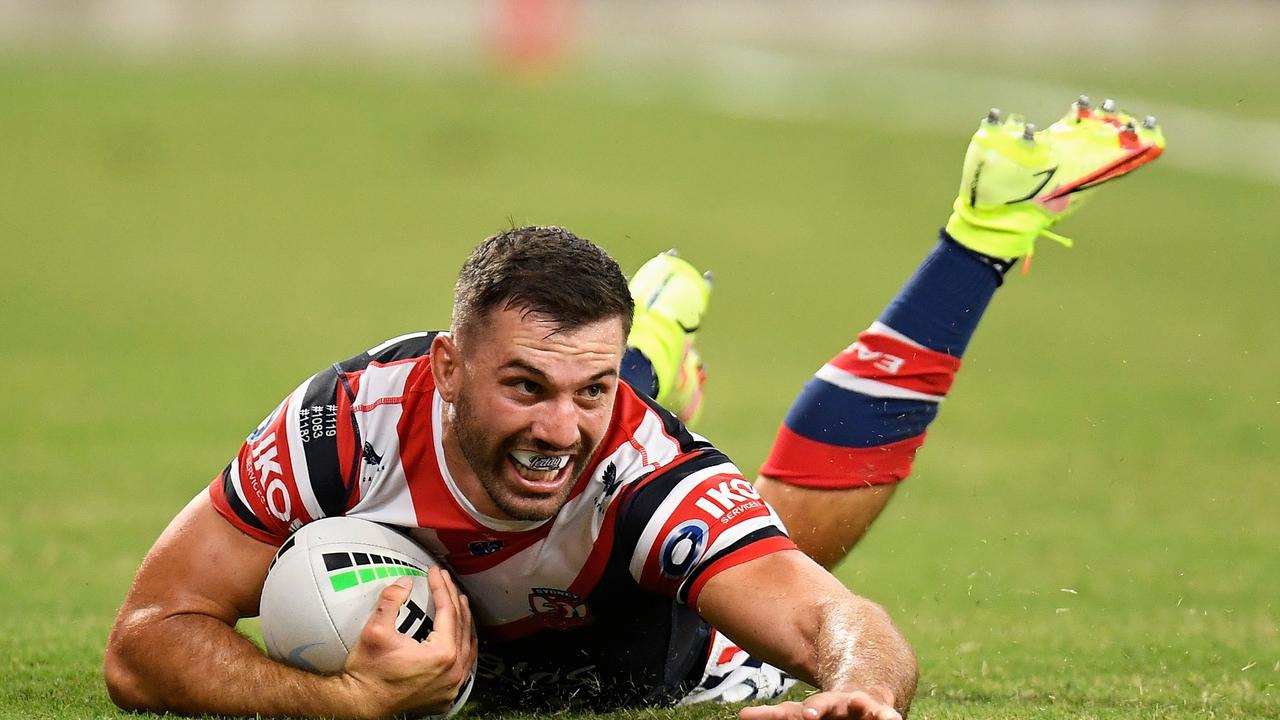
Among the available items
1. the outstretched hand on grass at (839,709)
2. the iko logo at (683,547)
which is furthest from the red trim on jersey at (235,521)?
the outstretched hand on grass at (839,709)

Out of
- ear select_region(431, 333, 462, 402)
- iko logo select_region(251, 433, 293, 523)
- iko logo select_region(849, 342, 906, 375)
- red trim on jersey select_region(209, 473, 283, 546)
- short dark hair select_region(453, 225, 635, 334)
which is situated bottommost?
red trim on jersey select_region(209, 473, 283, 546)

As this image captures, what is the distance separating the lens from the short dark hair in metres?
5.08

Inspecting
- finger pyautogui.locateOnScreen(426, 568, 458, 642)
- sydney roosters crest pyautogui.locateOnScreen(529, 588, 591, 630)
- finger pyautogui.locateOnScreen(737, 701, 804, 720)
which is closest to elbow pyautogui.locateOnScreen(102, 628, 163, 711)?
finger pyautogui.locateOnScreen(426, 568, 458, 642)

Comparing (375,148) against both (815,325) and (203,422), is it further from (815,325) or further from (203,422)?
(203,422)

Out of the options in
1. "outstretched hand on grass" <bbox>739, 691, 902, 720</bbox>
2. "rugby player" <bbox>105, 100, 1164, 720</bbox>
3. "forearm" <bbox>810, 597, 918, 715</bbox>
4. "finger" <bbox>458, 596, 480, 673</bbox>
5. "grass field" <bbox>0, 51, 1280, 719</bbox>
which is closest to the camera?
"outstretched hand on grass" <bbox>739, 691, 902, 720</bbox>

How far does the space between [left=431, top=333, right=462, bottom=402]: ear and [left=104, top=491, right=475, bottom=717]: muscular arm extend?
21.6 inches

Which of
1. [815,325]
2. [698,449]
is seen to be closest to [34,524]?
[698,449]

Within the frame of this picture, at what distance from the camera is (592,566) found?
18.0 ft

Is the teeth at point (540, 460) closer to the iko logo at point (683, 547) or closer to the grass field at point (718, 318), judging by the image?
the iko logo at point (683, 547)

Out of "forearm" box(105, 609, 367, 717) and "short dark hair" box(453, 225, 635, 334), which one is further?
"forearm" box(105, 609, 367, 717)

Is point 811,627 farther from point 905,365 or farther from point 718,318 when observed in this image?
point 718,318

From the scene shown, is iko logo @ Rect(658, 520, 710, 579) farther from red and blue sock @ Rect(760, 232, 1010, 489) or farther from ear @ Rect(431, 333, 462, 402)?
red and blue sock @ Rect(760, 232, 1010, 489)

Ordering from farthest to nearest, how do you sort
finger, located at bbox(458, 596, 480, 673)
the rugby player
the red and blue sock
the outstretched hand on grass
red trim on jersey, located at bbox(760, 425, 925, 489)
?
red trim on jersey, located at bbox(760, 425, 925, 489) → the red and blue sock → finger, located at bbox(458, 596, 480, 673) → the rugby player → the outstretched hand on grass

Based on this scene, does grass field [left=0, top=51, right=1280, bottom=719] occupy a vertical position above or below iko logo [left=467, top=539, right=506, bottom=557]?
below
